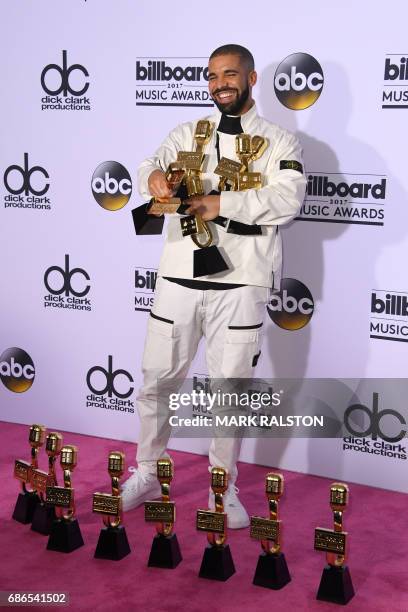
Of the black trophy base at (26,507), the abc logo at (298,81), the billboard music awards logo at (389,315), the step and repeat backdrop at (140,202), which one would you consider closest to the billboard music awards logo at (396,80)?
the step and repeat backdrop at (140,202)

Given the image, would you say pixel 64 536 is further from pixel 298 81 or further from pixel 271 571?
pixel 298 81

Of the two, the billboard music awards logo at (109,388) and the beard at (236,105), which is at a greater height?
the beard at (236,105)

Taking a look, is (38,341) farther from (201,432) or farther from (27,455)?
(201,432)

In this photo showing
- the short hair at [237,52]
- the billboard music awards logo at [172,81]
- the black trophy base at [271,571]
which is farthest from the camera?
the billboard music awards logo at [172,81]

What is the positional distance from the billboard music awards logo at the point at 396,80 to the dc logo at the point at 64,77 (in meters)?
1.56

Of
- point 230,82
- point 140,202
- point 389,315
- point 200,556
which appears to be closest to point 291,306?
point 389,315

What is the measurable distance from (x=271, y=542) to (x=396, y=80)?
207 centimetres

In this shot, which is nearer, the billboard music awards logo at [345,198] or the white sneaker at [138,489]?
the white sneaker at [138,489]

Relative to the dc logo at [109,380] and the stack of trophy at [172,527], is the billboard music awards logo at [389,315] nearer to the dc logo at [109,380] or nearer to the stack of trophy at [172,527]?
the stack of trophy at [172,527]

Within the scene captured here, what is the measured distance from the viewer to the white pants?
3787mm

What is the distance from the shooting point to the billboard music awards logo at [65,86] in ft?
15.6

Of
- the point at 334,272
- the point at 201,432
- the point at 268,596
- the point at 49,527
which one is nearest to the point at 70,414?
the point at 201,432

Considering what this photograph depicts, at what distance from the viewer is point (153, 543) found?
3.52 m

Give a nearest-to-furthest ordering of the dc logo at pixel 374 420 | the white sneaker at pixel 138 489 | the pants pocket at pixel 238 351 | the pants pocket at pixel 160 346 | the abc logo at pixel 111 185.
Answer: the pants pocket at pixel 238 351 < the pants pocket at pixel 160 346 < the white sneaker at pixel 138 489 < the dc logo at pixel 374 420 < the abc logo at pixel 111 185
